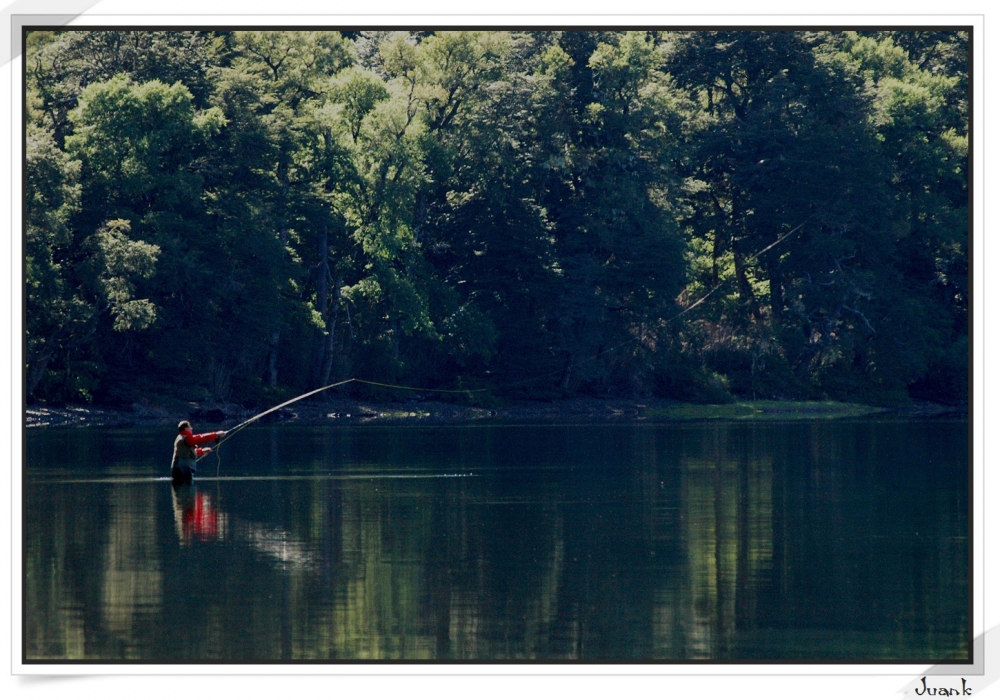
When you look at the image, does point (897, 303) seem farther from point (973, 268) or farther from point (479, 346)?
point (973, 268)

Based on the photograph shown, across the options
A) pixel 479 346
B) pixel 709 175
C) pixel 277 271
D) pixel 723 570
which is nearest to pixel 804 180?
pixel 709 175

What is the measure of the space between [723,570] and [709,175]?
57187 mm

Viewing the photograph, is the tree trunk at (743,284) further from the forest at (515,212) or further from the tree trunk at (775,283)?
the tree trunk at (775,283)

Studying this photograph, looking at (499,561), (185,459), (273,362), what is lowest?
(499,561)

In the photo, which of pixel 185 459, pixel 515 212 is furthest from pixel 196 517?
pixel 515 212

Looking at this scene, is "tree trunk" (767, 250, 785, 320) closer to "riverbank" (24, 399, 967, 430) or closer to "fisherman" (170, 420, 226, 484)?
"riverbank" (24, 399, 967, 430)

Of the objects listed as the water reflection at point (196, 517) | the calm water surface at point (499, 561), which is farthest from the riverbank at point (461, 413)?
the water reflection at point (196, 517)

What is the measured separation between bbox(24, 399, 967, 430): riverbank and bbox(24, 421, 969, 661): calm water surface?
22453 millimetres

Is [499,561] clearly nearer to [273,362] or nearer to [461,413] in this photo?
[461,413]

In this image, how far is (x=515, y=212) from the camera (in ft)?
213

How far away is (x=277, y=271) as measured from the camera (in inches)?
2323

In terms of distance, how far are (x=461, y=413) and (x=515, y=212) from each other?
9.67 meters

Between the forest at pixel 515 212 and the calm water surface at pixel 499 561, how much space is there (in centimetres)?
2731

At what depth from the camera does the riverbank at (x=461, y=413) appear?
52.7 metres
